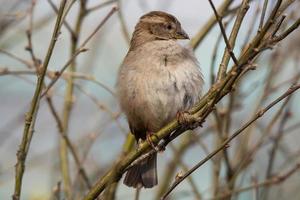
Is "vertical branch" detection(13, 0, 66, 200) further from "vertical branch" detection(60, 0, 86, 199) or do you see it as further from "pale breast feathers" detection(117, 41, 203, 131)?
"pale breast feathers" detection(117, 41, 203, 131)

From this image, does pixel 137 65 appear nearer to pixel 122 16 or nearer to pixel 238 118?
pixel 122 16

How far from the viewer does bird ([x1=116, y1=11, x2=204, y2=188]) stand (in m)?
3.31

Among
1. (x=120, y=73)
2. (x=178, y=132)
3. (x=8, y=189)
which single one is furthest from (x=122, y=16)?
(x=8, y=189)

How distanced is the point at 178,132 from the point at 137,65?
0.81 metres

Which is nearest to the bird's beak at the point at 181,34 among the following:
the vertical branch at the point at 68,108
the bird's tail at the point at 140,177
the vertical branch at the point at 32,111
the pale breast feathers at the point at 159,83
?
the pale breast feathers at the point at 159,83

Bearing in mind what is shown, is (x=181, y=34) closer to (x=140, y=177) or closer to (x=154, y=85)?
(x=154, y=85)

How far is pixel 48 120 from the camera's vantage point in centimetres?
468

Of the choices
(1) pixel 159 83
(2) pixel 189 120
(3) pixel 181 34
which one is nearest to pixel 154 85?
(1) pixel 159 83

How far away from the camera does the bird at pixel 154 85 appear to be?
10.9 ft

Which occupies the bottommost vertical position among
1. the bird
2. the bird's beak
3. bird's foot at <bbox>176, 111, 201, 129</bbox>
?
bird's foot at <bbox>176, 111, 201, 129</bbox>

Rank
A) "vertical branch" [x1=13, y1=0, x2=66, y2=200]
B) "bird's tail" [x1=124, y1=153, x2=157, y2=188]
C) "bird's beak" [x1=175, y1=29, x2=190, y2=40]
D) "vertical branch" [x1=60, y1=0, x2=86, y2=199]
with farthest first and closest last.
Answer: "bird's beak" [x1=175, y1=29, x2=190, y2=40]
"bird's tail" [x1=124, y1=153, x2=157, y2=188]
"vertical branch" [x1=60, y1=0, x2=86, y2=199]
"vertical branch" [x1=13, y1=0, x2=66, y2=200]

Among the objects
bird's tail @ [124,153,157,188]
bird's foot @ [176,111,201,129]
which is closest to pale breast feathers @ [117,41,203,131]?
bird's tail @ [124,153,157,188]

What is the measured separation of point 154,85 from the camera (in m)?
3.32

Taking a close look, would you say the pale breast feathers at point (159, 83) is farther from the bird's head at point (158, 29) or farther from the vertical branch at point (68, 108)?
the vertical branch at point (68, 108)
